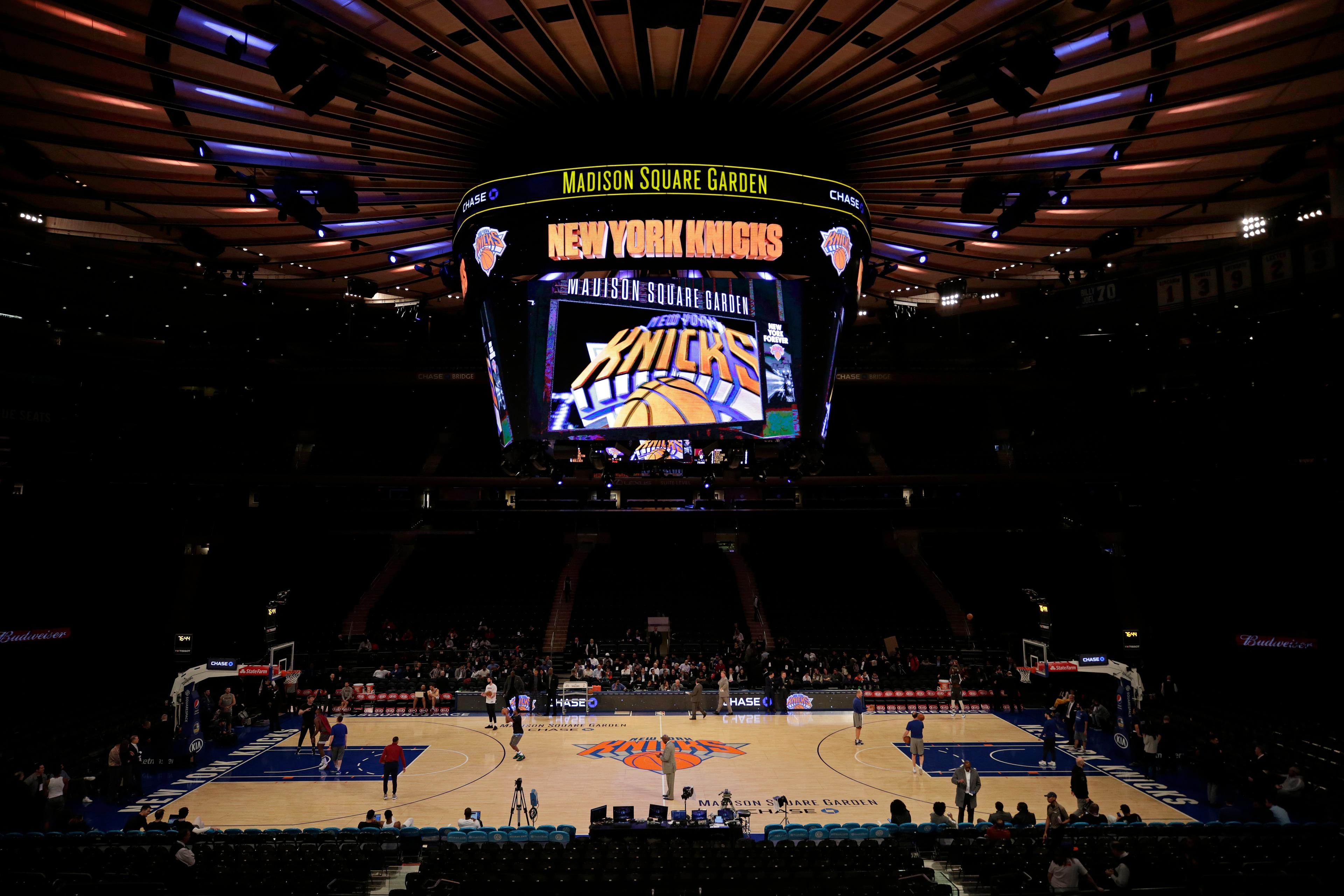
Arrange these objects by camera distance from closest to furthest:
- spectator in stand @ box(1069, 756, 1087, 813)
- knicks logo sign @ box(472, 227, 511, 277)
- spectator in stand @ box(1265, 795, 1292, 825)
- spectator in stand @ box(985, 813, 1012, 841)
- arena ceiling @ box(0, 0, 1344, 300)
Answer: arena ceiling @ box(0, 0, 1344, 300) < spectator in stand @ box(985, 813, 1012, 841) < knicks logo sign @ box(472, 227, 511, 277) < spectator in stand @ box(1265, 795, 1292, 825) < spectator in stand @ box(1069, 756, 1087, 813)

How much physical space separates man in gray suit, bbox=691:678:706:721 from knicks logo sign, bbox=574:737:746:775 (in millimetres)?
3072

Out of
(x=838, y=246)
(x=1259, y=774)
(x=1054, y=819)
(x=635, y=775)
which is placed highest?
(x=838, y=246)

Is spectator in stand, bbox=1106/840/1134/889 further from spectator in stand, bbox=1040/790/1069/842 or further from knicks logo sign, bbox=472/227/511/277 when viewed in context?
knicks logo sign, bbox=472/227/511/277

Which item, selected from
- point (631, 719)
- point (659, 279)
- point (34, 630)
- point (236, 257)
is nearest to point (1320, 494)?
point (631, 719)

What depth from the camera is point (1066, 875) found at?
12422 mm

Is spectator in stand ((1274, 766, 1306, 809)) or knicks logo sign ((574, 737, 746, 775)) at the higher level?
spectator in stand ((1274, 766, 1306, 809))

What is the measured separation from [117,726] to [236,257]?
41.8 ft

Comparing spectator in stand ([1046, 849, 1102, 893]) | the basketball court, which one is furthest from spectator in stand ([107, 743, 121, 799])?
spectator in stand ([1046, 849, 1102, 893])

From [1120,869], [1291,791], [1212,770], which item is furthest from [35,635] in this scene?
[1291,791]

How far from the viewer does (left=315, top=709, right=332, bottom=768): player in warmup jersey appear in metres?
21.9

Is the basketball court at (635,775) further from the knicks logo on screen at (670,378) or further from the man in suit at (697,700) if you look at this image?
the knicks logo on screen at (670,378)

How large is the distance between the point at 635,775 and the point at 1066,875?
1078cm

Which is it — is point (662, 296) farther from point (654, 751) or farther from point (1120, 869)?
point (654, 751)

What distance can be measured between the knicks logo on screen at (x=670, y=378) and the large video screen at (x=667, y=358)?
16mm
